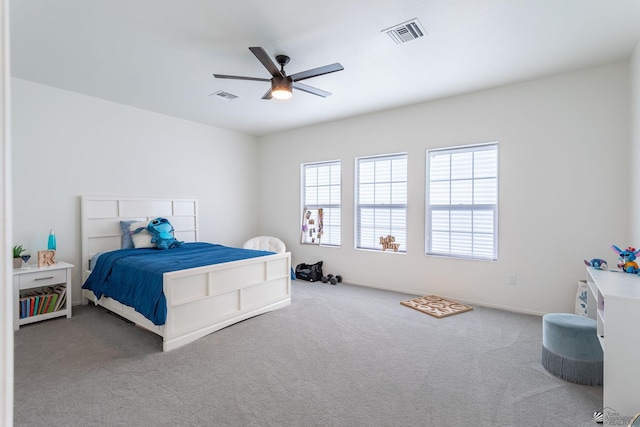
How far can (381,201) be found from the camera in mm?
4875

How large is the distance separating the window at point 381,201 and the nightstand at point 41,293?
3785 mm

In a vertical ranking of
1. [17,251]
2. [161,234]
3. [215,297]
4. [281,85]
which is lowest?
[215,297]

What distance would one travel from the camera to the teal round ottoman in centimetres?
221

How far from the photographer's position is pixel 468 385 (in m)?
2.22

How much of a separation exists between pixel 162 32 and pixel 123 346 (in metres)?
2.71

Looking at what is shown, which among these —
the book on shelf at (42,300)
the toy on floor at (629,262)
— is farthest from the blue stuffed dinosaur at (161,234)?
the toy on floor at (629,262)

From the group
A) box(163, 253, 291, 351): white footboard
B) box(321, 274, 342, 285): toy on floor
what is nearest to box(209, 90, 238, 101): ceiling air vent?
box(163, 253, 291, 351): white footboard

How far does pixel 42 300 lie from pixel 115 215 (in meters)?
1.29

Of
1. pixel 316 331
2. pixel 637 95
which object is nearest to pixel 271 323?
pixel 316 331

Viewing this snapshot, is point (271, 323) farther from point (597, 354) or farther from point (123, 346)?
point (597, 354)

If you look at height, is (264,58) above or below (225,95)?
below

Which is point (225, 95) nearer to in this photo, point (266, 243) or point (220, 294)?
point (220, 294)

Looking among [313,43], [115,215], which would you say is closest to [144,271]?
[115,215]

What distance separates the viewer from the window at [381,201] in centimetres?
468
